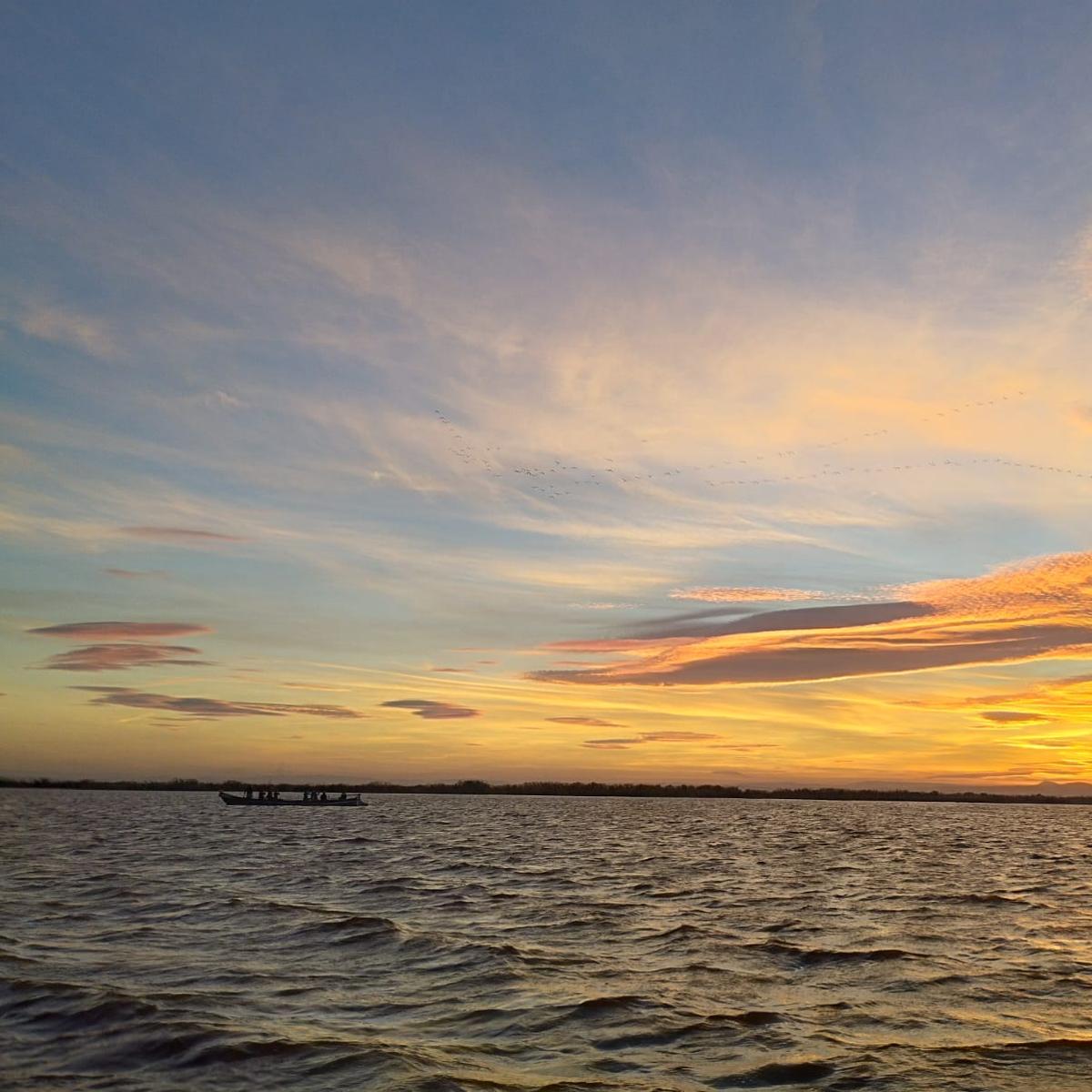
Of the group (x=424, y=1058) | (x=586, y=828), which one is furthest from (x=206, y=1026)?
(x=586, y=828)

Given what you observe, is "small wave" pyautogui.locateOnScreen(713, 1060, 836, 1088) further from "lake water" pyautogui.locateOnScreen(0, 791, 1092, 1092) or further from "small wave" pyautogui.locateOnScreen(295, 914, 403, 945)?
"small wave" pyautogui.locateOnScreen(295, 914, 403, 945)

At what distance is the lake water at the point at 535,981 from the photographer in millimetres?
16844

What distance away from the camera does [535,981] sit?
945 inches

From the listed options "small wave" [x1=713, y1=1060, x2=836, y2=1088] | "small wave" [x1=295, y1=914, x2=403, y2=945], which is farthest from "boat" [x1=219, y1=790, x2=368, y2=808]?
"small wave" [x1=713, y1=1060, x2=836, y2=1088]

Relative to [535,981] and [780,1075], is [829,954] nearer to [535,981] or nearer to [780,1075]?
[535,981]

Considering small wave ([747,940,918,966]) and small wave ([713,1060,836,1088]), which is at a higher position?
small wave ([747,940,918,966])

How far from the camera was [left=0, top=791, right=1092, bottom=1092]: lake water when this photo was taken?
1684cm

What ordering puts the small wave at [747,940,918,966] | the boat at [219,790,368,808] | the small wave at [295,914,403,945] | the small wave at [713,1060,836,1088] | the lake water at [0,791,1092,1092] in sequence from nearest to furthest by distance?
the small wave at [713,1060,836,1088], the lake water at [0,791,1092,1092], the small wave at [747,940,918,966], the small wave at [295,914,403,945], the boat at [219,790,368,808]

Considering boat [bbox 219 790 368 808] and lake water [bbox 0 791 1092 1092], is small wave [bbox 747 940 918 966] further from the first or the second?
boat [bbox 219 790 368 808]

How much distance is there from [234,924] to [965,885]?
35839 mm

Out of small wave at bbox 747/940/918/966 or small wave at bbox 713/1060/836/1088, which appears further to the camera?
small wave at bbox 747/940/918/966

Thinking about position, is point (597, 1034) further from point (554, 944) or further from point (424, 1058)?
point (554, 944)

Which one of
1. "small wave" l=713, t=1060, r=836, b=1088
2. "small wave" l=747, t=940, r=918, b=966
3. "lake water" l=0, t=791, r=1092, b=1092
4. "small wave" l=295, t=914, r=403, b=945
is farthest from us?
"small wave" l=295, t=914, r=403, b=945

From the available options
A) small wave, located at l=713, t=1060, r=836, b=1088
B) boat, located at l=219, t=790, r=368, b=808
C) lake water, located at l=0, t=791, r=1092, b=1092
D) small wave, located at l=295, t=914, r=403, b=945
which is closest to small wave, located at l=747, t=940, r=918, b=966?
lake water, located at l=0, t=791, r=1092, b=1092
